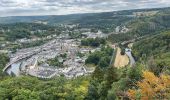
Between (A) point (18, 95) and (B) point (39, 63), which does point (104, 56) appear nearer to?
(B) point (39, 63)

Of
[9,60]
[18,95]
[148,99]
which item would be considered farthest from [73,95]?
[9,60]

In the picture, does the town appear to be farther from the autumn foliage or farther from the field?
the autumn foliage

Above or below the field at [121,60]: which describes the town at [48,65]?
below

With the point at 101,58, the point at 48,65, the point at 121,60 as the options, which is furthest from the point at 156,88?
the point at 48,65

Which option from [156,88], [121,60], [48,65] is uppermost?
[156,88]

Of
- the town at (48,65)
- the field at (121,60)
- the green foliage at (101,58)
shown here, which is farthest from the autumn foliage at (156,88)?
the field at (121,60)

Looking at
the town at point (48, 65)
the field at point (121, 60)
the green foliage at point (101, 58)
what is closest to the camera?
the town at point (48, 65)

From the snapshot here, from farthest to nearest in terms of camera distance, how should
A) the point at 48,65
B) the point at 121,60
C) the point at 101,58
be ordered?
the point at 48,65, the point at 121,60, the point at 101,58

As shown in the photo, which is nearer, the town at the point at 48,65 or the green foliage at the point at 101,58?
the town at the point at 48,65

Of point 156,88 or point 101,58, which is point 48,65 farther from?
point 156,88

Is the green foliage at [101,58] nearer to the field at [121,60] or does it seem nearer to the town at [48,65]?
the field at [121,60]

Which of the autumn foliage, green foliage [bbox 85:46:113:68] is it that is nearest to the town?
green foliage [bbox 85:46:113:68]

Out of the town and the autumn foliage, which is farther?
the town
